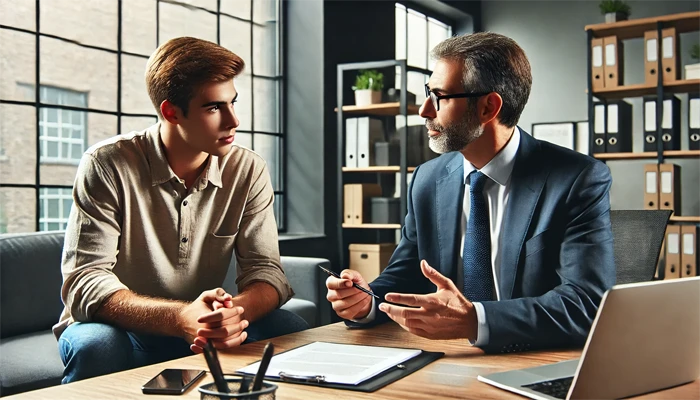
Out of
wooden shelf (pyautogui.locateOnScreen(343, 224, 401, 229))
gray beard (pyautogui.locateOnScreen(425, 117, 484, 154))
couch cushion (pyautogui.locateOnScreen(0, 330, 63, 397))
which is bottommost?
couch cushion (pyautogui.locateOnScreen(0, 330, 63, 397))

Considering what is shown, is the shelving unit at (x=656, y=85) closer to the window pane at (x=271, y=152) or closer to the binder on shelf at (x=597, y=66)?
the binder on shelf at (x=597, y=66)

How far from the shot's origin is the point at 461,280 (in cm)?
175

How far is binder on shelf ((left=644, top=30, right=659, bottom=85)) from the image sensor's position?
432cm

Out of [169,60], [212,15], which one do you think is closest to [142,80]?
[212,15]

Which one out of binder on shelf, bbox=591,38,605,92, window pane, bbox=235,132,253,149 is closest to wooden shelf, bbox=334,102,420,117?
window pane, bbox=235,132,253,149

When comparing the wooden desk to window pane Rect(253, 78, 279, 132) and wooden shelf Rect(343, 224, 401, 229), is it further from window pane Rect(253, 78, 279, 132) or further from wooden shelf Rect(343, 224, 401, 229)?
window pane Rect(253, 78, 279, 132)

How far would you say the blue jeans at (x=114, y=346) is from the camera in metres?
1.62

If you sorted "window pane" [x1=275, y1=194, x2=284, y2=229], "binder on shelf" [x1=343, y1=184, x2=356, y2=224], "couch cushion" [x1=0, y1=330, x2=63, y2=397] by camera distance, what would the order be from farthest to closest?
1. "window pane" [x1=275, y1=194, x2=284, y2=229]
2. "binder on shelf" [x1=343, y1=184, x2=356, y2=224]
3. "couch cushion" [x1=0, y1=330, x2=63, y2=397]

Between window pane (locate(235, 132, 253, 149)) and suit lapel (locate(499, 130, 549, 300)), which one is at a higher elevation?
window pane (locate(235, 132, 253, 149))

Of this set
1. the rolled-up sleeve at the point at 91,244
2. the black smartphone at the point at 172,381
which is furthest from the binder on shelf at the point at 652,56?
the black smartphone at the point at 172,381

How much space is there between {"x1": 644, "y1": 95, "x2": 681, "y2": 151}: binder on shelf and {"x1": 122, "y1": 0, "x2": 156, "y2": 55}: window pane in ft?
9.71

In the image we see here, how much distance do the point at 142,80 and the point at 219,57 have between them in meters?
2.16

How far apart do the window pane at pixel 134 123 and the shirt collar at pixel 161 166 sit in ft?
6.37

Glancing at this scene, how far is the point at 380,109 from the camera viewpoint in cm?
473
